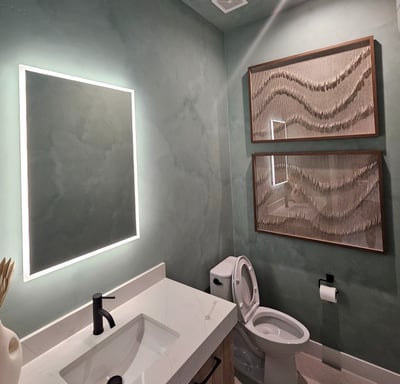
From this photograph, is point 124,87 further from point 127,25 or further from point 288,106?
point 288,106

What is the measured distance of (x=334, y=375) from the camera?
188 centimetres

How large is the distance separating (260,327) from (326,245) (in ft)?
2.65

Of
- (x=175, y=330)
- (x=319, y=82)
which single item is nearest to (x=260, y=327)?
(x=175, y=330)

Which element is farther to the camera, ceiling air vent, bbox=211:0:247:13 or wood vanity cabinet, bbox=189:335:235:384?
ceiling air vent, bbox=211:0:247:13

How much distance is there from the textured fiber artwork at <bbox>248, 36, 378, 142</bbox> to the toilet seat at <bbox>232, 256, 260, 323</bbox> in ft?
3.51

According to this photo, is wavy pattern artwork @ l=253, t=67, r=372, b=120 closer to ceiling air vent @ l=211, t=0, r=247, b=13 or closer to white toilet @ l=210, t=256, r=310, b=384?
Result: ceiling air vent @ l=211, t=0, r=247, b=13

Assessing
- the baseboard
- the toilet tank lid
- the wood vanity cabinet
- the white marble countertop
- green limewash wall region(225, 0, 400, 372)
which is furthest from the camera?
the toilet tank lid

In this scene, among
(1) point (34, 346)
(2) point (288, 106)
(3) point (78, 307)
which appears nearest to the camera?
(1) point (34, 346)

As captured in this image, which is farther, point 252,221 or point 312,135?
point 252,221

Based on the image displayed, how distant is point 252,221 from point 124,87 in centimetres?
152

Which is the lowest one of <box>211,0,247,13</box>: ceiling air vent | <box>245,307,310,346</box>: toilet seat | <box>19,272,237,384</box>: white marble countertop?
<box>245,307,310,346</box>: toilet seat

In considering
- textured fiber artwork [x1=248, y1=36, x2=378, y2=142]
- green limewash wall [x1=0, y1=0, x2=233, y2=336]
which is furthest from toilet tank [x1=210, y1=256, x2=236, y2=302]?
textured fiber artwork [x1=248, y1=36, x2=378, y2=142]

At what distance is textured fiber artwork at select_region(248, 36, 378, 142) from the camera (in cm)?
165

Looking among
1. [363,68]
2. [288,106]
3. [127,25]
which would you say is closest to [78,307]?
[127,25]
